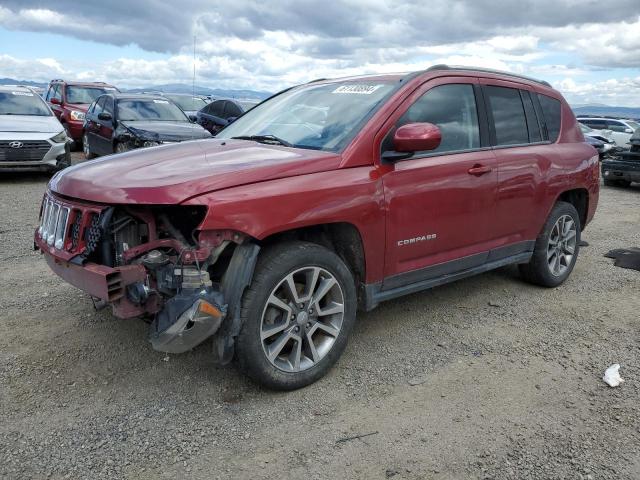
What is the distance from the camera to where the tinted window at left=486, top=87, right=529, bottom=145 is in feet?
14.3

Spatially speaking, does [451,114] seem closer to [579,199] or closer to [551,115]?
[551,115]

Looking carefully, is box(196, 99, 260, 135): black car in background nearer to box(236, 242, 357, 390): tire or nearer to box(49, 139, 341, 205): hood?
box(49, 139, 341, 205): hood

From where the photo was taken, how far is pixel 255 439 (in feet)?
9.08

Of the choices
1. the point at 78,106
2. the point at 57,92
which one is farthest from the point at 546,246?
the point at 57,92

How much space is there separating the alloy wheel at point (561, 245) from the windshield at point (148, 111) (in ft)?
27.6

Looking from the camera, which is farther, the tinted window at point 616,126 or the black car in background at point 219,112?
the tinted window at point 616,126

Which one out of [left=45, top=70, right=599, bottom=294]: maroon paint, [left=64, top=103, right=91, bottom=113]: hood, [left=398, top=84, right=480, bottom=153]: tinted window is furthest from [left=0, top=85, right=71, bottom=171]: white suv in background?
[left=398, top=84, right=480, bottom=153]: tinted window

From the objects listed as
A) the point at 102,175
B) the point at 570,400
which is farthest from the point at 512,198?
the point at 102,175

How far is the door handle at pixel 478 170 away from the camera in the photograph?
395 cm

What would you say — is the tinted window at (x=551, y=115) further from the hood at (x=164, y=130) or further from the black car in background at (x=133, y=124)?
the black car in background at (x=133, y=124)

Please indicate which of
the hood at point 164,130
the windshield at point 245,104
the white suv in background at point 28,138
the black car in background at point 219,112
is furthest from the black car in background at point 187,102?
the hood at point 164,130

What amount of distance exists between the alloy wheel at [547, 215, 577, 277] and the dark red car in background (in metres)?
13.6

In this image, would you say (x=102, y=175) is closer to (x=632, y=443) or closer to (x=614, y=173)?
(x=632, y=443)

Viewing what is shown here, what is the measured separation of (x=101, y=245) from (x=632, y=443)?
2.94m
